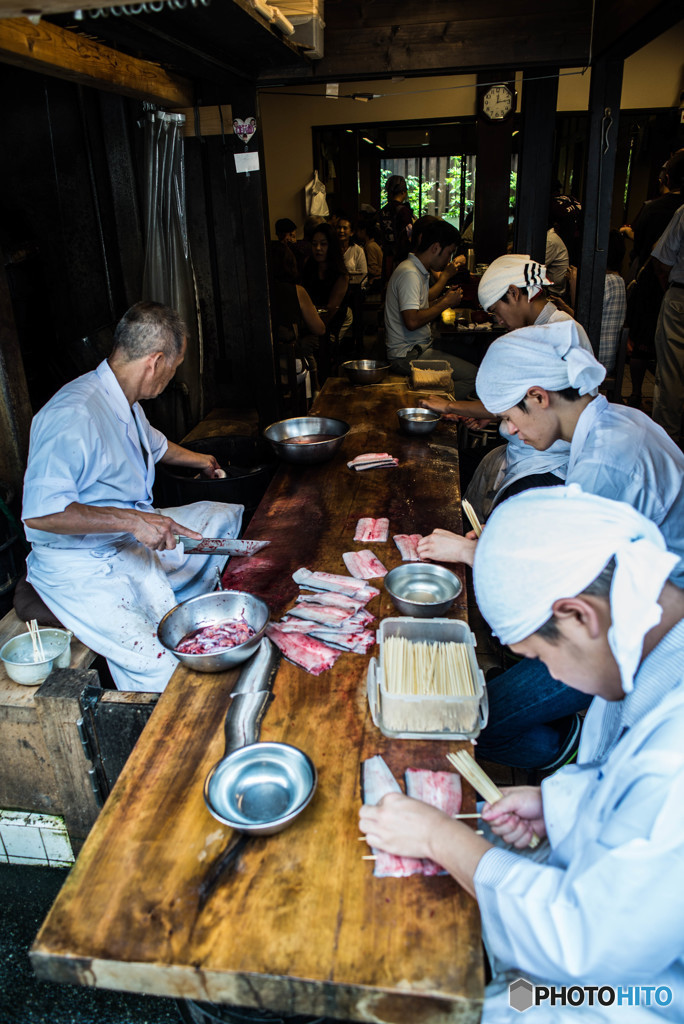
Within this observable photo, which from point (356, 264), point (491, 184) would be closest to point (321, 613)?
point (491, 184)

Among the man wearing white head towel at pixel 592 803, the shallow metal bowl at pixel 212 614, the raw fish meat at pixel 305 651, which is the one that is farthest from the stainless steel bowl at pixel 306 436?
the man wearing white head towel at pixel 592 803

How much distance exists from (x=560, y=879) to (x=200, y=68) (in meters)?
5.42

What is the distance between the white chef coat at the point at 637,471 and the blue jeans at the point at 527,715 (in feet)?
2.58

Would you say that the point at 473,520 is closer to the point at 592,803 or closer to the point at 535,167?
the point at 592,803

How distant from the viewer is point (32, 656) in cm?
A: 334

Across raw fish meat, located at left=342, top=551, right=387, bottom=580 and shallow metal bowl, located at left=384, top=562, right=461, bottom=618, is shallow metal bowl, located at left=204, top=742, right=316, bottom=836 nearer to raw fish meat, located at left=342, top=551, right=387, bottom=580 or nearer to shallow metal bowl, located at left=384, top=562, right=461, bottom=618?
shallow metal bowl, located at left=384, top=562, right=461, bottom=618

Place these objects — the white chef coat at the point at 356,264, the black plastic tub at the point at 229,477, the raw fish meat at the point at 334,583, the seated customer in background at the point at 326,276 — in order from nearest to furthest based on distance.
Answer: the raw fish meat at the point at 334,583, the black plastic tub at the point at 229,477, the seated customer in background at the point at 326,276, the white chef coat at the point at 356,264

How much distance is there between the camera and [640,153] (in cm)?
1344

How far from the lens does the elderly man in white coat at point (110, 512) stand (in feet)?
11.1

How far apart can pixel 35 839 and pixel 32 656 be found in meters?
0.82

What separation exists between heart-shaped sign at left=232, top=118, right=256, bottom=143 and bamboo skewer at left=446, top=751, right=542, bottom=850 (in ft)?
19.7

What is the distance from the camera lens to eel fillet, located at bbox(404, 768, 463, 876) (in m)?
1.94

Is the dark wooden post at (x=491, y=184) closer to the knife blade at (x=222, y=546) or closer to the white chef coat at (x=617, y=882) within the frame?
the knife blade at (x=222, y=546)

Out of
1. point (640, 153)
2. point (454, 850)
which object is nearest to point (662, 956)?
point (454, 850)
